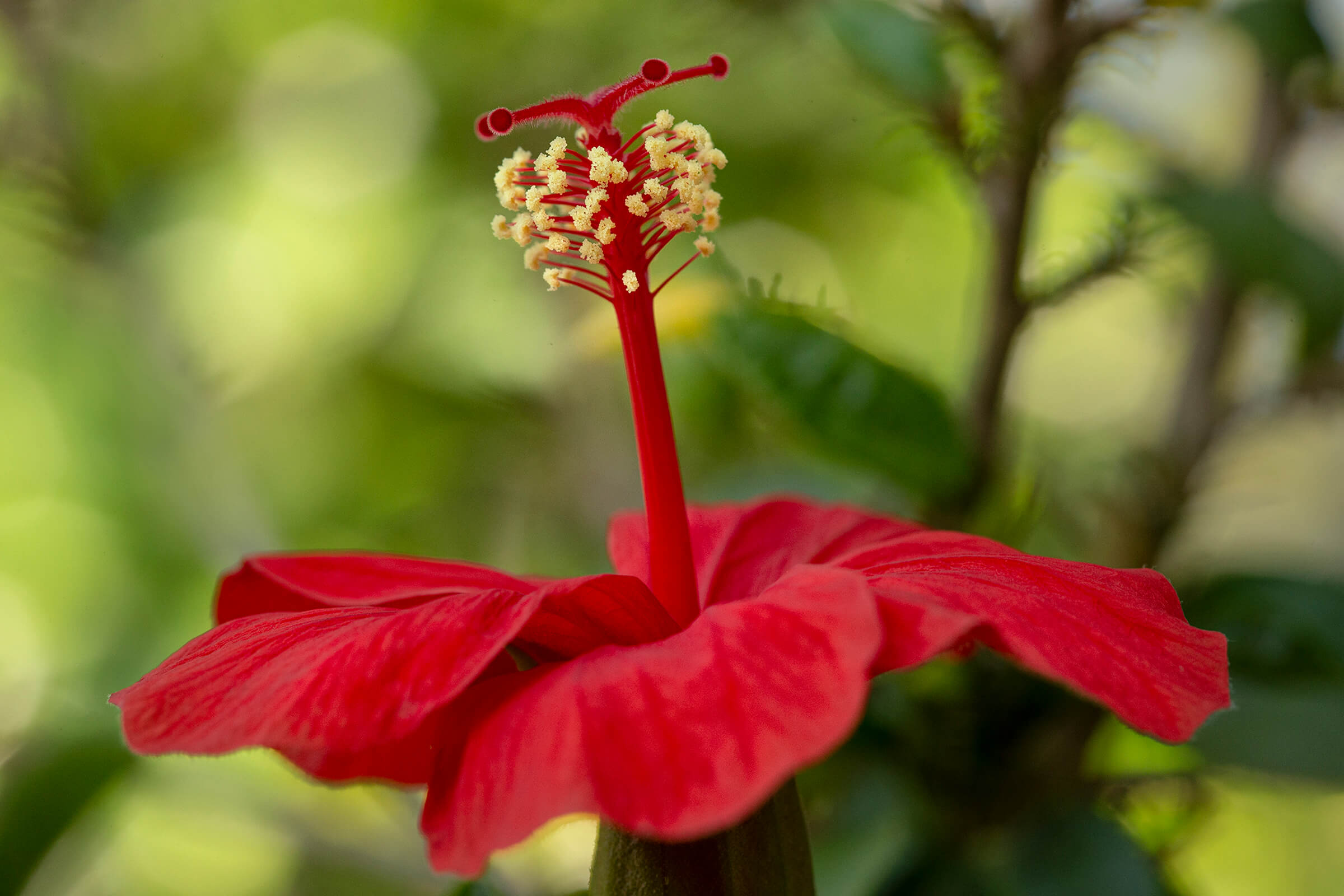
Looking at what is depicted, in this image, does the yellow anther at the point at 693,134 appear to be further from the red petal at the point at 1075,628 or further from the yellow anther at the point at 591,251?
Answer: the red petal at the point at 1075,628

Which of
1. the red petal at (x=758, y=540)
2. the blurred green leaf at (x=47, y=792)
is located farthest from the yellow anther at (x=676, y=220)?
the blurred green leaf at (x=47, y=792)

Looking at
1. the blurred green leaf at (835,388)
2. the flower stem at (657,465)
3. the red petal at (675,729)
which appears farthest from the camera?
the blurred green leaf at (835,388)

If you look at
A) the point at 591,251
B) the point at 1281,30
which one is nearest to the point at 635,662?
the point at 591,251

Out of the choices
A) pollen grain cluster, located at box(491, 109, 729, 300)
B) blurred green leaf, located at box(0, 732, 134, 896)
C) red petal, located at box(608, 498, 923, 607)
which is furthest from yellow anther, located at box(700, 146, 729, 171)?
blurred green leaf, located at box(0, 732, 134, 896)

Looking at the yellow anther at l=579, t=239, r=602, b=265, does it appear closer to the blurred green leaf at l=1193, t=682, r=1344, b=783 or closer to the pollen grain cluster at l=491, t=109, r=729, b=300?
the pollen grain cluster at l=491, t=109, r=729, b=300

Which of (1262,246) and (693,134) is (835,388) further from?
(1262,246)

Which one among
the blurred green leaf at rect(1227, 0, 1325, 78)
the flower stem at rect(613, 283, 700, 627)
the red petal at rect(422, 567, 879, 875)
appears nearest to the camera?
the red petal at rect(422, 567, 879, 875)
